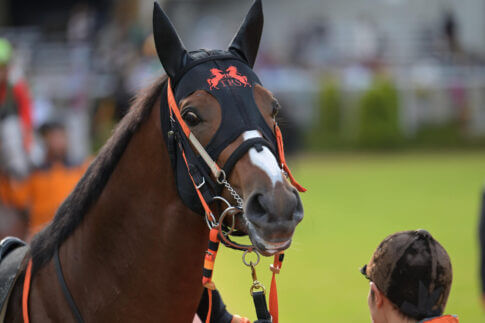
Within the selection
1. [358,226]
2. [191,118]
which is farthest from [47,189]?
[358,226]

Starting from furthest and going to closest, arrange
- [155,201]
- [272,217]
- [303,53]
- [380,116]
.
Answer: [303,53] < [380,116] < [155,201] < [272,217]

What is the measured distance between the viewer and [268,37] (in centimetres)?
2298

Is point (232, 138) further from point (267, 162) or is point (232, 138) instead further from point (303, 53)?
point (303, 53)

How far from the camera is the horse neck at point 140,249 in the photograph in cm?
247

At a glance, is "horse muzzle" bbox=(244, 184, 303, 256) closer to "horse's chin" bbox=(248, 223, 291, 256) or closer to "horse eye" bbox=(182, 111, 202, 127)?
"horse's chin" bbox=(248, 223, 291, 256)

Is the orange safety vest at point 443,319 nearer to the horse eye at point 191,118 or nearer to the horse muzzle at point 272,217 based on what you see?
the horse muzzle at point 272,217

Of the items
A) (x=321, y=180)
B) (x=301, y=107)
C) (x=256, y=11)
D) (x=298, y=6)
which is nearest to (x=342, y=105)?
(x=301, y=107)

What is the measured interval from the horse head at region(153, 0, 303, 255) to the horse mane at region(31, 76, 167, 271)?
0.44 feet

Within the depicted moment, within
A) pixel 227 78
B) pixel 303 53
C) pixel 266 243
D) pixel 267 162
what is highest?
pixel 227 78

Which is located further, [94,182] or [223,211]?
[94,182]

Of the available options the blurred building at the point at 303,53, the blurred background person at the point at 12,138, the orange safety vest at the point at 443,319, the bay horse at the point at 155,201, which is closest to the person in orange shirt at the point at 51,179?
the blurred background person at the point at 12,138

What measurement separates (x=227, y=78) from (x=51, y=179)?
461 cm

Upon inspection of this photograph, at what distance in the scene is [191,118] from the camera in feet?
7.75

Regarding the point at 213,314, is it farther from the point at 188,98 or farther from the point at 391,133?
the point at 391,133
